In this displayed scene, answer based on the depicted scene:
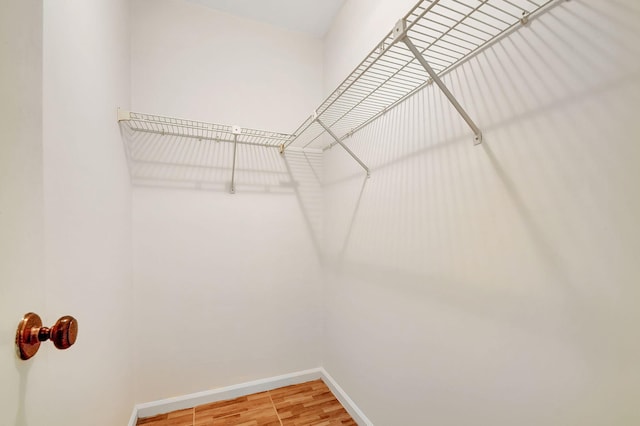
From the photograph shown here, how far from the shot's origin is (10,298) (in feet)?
1.39

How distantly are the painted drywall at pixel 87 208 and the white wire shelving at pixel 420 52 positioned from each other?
0.95 meters

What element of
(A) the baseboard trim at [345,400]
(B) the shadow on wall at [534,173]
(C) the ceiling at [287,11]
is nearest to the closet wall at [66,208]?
(C) the ceiling at [287,11]

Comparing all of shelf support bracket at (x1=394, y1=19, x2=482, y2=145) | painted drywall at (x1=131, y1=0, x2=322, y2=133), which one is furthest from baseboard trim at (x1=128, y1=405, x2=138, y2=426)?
shelf support bracket at (x1=394, y1=19, x2=482, y2=145)

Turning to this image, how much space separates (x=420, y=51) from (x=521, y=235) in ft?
2.63

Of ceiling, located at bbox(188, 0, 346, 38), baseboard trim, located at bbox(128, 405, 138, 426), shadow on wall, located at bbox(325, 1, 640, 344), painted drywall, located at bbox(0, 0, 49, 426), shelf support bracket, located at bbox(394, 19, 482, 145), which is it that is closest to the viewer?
painted drywall, located at bbox(0, 0, 49, 426)

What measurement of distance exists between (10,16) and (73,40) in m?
0.61

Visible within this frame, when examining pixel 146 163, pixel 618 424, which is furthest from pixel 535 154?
pixel 146 163

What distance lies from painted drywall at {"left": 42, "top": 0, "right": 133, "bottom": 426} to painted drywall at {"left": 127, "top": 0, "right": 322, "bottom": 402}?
0.60 ft

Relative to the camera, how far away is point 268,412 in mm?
1693

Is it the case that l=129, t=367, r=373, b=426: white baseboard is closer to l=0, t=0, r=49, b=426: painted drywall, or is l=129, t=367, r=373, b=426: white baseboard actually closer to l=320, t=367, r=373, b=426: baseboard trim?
l=320, t=367, r=373, b=426: baseboard trim

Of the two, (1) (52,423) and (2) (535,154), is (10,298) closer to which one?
(1) (52,423)

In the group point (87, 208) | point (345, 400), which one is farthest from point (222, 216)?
point (345, 400)

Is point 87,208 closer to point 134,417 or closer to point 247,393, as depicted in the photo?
point 134,417

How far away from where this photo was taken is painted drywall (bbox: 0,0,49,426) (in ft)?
1.36
